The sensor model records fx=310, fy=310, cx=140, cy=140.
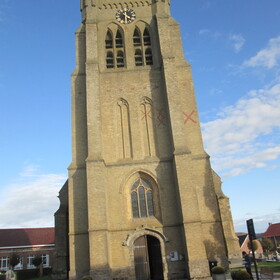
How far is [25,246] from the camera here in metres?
39.1

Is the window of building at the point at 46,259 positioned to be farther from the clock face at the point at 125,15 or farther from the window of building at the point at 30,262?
the clock face at the point at 125,15

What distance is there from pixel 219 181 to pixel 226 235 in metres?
3.67

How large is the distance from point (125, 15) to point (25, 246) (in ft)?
99.5

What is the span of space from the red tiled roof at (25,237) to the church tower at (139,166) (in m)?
24.5

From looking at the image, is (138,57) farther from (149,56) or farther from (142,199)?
(142,199)

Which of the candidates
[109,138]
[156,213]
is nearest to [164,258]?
[156,213]

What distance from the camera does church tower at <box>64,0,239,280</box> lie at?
1862 centimetres

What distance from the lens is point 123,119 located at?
22438 millimetres

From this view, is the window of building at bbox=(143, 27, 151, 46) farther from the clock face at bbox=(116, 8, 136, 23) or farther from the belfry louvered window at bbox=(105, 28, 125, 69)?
the belfry louvered window at bbox=(105, 28, 125, 69)

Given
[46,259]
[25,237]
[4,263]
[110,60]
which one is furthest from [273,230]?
[110,60]

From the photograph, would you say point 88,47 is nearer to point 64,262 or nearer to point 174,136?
point 174,136

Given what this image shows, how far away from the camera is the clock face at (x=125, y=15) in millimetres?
25719

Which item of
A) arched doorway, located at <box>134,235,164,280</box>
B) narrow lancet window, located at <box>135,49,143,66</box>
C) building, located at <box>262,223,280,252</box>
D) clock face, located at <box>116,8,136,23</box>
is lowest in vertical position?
arched doorway, located at <box>134,235,164,280</box>

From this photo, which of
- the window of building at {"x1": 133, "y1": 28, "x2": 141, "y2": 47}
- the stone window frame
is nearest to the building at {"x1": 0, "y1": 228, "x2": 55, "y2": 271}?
the stone window frame
